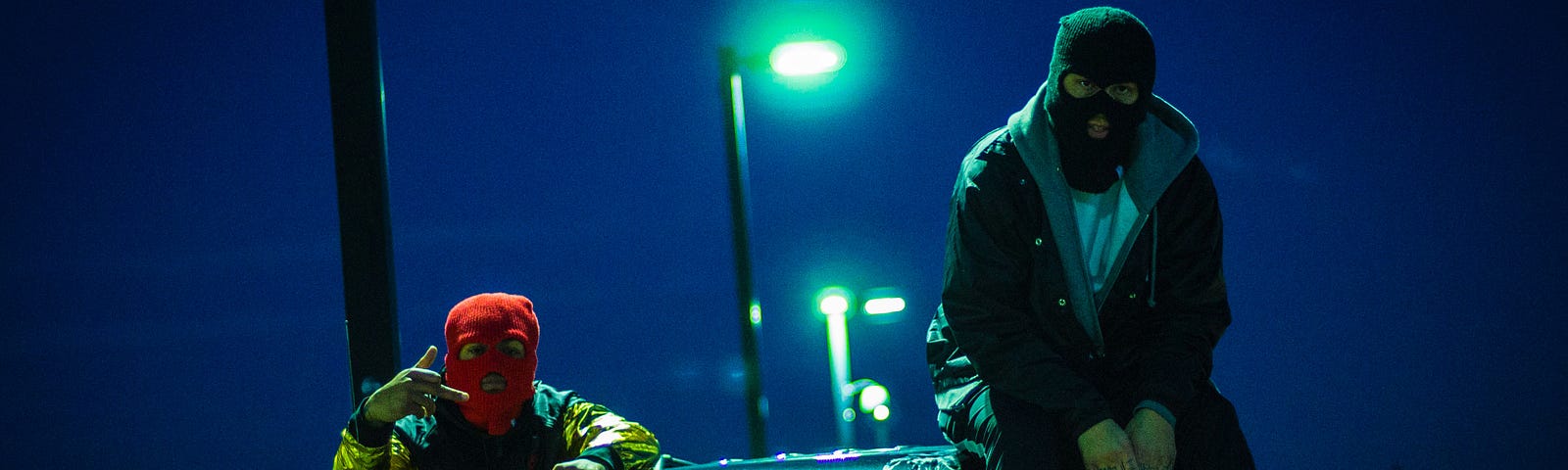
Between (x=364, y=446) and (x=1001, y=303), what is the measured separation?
2.27m

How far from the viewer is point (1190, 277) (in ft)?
9.32

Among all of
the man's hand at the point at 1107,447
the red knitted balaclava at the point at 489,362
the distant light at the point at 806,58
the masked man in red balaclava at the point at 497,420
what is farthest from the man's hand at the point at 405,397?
the distant light at the point at 806,58

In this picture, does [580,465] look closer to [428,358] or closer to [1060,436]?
[428,358]

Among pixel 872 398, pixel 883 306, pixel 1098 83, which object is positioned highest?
pixel 1098 83

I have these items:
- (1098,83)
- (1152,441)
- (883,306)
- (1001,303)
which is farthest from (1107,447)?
(883,306)

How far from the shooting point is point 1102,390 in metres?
2.86

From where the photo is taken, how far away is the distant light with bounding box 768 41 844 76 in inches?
279

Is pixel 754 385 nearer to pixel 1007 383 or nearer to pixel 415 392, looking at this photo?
pixel 415 392

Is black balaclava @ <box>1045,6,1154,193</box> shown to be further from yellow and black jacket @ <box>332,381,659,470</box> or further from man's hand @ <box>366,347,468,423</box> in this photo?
man's hand @ <box>366,347,468,423</box>

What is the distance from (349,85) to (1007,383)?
108 inches

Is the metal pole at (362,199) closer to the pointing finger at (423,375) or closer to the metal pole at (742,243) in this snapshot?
the pointing finger at (423,375)

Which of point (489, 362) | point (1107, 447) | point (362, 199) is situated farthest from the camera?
point (362, 199)

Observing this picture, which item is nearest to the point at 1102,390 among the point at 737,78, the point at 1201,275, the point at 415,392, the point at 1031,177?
the point at 1201,275

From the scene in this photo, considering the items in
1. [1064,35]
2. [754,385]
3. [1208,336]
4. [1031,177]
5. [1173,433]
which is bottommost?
[754,385]
